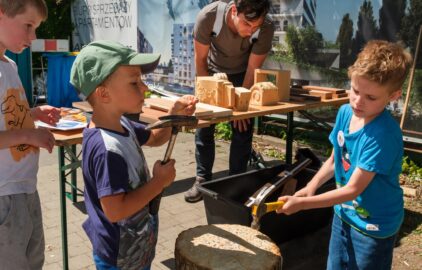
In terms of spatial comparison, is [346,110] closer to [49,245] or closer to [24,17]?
[24,17]

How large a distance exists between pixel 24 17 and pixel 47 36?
391 inches

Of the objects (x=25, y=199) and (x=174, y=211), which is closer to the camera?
(x=25, y=199)

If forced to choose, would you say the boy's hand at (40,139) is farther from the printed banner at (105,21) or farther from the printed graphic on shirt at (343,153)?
the printed banner at (105,21)

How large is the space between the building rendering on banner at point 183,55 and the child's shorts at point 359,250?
230 inches

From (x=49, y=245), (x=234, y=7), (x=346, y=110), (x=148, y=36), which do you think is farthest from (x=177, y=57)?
(x=346, y=110)

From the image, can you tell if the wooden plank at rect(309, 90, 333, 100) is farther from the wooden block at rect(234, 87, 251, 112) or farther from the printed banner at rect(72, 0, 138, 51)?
the printed banner at rect(72, 0, 138, 51)

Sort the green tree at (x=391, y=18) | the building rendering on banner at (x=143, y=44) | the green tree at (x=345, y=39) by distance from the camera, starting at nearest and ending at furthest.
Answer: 1. the green tree at (x=391, y=18)
2. the green tree at (x=345, y=39)
3. the building rendering on banner at (x=143, y=44)

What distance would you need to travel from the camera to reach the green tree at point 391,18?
17.3 feet

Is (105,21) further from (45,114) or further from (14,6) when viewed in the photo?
(14,6)

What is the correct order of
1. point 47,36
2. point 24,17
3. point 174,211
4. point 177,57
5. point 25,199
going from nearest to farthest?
point 24,17 → point 25,199 → point 174,211 → point 177,57 → point 47,36

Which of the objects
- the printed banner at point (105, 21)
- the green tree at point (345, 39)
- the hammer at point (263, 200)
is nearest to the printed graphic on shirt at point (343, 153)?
the hammer at point (263, 200)

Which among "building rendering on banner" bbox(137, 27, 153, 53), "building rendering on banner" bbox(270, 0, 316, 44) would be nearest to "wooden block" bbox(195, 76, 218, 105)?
"building rendering on banner" bbox(270, 0, 316, 44)

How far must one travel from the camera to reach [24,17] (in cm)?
206

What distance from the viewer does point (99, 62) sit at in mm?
1827
